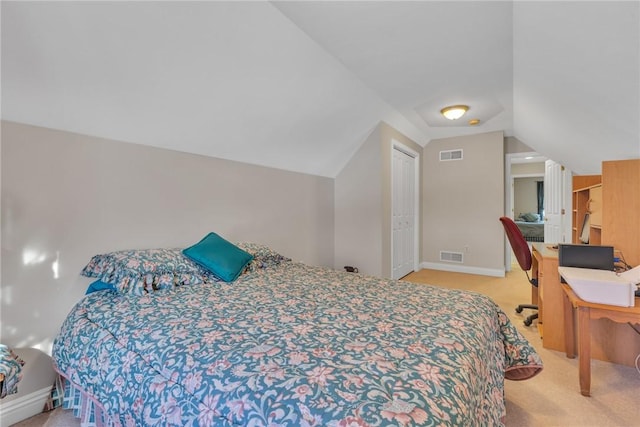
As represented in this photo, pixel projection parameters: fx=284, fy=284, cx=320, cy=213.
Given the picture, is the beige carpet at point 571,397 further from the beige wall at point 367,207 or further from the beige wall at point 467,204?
the beige wall at point 467,204

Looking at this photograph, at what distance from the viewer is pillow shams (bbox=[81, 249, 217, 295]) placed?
1719 mm

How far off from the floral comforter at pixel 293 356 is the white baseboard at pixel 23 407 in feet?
1.11

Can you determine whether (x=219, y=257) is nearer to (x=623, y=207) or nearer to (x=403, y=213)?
(x=623, y=207)

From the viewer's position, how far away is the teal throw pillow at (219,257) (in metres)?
2.06

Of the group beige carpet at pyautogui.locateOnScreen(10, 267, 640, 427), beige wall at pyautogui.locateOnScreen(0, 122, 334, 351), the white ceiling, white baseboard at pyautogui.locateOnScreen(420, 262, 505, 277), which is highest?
the white ceiling

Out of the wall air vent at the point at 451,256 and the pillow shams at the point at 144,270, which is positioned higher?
the pillow shams at the point at 144,270

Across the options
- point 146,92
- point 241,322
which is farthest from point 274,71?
point 241,322

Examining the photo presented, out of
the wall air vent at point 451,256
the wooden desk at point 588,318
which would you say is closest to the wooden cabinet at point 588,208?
the wooden desk at point 588,318

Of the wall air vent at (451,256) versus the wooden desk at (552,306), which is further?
the wall air vent at (451,256)

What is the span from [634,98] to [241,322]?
2.43 metres

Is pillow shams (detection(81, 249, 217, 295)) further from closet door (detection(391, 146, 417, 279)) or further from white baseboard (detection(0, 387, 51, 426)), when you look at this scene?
closet door (detection(391, 146, 417, 279))

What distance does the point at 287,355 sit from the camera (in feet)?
3.29

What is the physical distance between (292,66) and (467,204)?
4.04 m

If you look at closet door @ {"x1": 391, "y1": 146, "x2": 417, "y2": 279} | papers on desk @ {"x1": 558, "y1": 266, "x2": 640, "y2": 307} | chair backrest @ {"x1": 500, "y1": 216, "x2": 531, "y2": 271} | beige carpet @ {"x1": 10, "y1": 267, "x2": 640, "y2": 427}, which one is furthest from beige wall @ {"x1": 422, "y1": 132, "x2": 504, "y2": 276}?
papers on desk @ {"x1": 558, "y1": 266, "x2": 640, "y2": 307}
